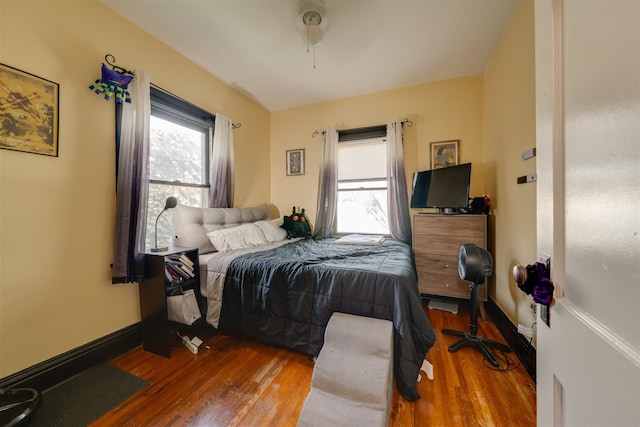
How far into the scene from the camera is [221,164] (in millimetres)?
2711

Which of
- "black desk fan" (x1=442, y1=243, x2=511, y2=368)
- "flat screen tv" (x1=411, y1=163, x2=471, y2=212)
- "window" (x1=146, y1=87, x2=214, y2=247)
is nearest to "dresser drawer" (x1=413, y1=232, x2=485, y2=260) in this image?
"flat screen tv" (x1=411, y1=163, x2=471, y2=212)

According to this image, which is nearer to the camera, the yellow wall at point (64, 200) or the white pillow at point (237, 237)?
the yellow wall at point (64, 200)

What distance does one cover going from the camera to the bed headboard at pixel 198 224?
2.15 m

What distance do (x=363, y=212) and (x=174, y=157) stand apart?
2462 mm

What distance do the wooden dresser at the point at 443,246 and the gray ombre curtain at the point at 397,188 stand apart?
0.36 meters

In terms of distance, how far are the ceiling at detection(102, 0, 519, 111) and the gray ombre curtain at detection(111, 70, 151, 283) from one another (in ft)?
2.06

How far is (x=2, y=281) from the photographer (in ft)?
4.36

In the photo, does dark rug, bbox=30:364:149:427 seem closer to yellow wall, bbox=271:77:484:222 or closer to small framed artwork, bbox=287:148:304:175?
yellow wall, bbox=271:77:484:222

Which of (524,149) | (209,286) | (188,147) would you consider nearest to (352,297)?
(209,286)

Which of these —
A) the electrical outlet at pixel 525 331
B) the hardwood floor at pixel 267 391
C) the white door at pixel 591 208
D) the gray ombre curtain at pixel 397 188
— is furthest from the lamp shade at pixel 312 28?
the electrical outlet at pixel 525 331

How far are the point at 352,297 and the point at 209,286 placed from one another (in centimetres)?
129

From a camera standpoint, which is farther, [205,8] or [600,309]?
[205,8]

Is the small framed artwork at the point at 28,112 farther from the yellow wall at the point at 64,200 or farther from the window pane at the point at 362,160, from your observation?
the window pane at the point at 362,160

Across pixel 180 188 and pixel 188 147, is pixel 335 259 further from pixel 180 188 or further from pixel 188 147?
pixel 188 147
